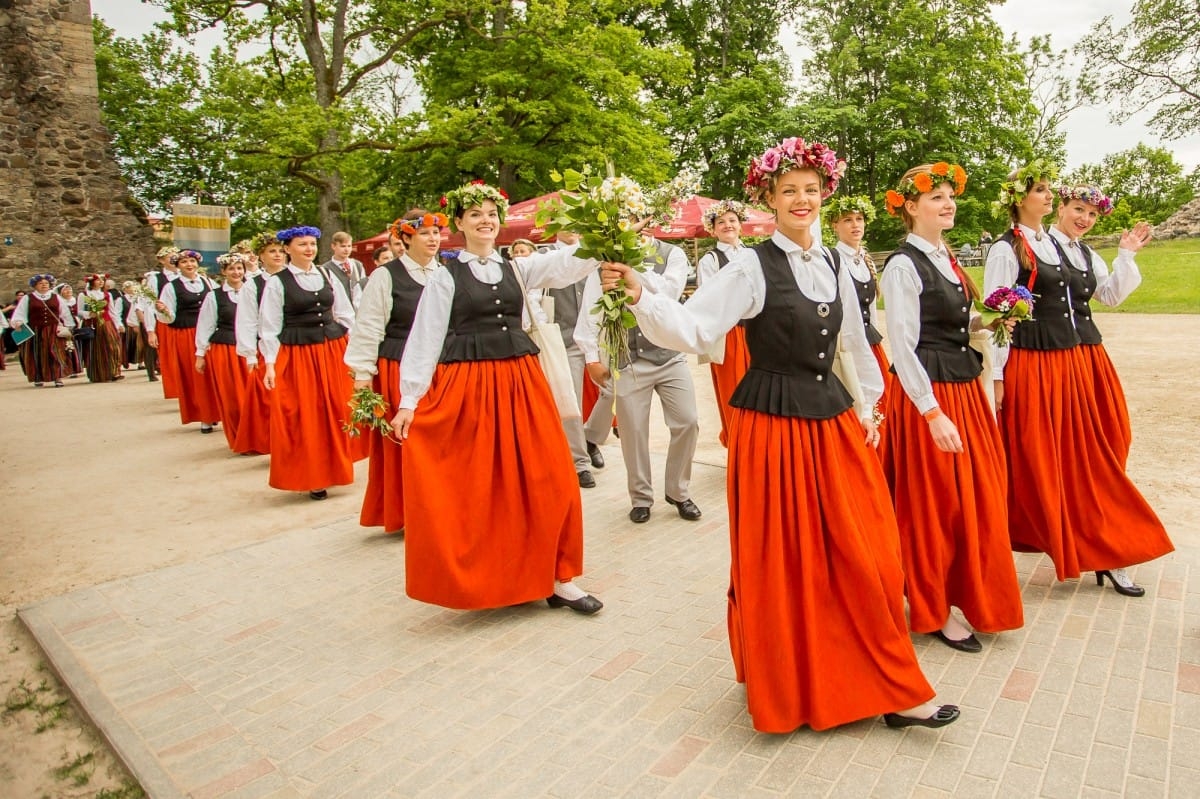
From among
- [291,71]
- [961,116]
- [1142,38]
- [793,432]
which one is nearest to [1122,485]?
[793,432]

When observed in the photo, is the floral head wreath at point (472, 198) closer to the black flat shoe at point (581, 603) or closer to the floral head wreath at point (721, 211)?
the black flat shoe at point (581, 603)

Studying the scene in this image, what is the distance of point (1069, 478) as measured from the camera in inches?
167

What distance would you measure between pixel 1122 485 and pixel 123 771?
4717 millimetres

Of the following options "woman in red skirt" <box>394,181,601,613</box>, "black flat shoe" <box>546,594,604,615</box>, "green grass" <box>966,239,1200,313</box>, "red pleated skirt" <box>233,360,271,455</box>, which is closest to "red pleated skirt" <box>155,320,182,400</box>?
"red pleated skirt" <box>233,360,271,455</box>

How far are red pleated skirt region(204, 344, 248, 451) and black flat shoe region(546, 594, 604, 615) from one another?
20.6 feet

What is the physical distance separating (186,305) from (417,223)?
24.2 feet

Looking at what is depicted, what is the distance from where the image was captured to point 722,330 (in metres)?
3.09

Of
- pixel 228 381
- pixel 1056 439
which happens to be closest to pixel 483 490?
pixel 1056 439

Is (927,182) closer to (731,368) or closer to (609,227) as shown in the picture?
(609,227)

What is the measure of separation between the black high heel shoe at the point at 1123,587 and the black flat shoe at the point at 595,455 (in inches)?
168

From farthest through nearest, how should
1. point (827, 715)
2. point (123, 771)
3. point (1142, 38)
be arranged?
point (1142, 38)
point (123, 771)
point (827, 715)

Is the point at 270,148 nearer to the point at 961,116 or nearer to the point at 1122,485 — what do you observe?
the point at 1122,485

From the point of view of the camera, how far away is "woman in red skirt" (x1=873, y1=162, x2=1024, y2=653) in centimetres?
373

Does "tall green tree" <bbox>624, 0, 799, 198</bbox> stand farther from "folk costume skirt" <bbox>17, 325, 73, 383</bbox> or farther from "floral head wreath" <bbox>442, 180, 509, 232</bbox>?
"floral head wreath" <bbox>442, 180, 509, 232</bbox>
